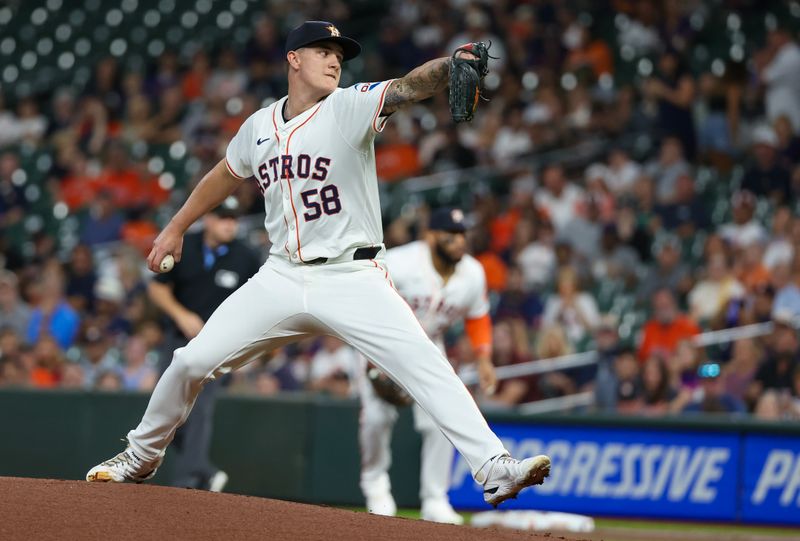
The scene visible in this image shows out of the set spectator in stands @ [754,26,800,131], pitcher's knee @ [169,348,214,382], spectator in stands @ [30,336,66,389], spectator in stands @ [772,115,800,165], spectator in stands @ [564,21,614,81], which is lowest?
spectator in stands @ [30,336,66,389]

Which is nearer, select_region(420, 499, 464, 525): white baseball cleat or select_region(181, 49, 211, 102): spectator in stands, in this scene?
select_region(420, 499, 464, 525): white baseball cleat

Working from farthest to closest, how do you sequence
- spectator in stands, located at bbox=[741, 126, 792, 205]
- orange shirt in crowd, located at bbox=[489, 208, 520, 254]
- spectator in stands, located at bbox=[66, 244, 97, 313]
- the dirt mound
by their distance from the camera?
spectator in stands, located at bbox=[66, 244, 97, 313], orange shirt in crowd, located at bbox=[489, 208, 520, 254], spectator in stands, located at bbox=[741, 126, 792, 205], the dirt mound

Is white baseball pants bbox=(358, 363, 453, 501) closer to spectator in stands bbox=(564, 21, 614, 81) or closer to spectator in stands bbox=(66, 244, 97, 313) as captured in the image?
spectator in stands bbox=(66, 244, 97, 313)

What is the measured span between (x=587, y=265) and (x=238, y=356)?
7520mm

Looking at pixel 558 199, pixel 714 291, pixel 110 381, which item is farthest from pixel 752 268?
pixel 110 381

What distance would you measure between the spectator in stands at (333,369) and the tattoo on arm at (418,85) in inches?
250

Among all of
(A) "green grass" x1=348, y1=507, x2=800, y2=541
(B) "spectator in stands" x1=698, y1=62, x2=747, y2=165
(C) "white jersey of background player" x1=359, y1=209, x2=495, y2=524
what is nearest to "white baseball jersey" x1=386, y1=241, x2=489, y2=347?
(C) "white jersey of background player" x1=359, y1=209, x2=495, y2=524

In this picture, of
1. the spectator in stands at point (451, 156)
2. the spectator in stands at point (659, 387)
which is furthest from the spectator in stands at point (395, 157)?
the spectator in stands at point (659, 387)

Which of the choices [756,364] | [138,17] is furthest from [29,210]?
[756,364]

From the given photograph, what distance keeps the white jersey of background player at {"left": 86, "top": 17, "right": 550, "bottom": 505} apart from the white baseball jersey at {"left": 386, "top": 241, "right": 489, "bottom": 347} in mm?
2677

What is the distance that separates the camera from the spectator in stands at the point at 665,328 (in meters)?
11.0

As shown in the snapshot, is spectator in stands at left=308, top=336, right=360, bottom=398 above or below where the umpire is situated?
below

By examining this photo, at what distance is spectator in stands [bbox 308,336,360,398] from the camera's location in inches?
447

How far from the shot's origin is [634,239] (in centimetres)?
1230
